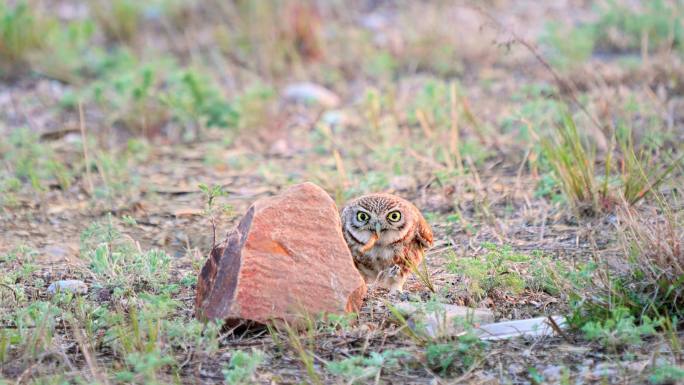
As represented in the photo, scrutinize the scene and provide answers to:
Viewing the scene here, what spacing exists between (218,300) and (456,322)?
92 centimetres

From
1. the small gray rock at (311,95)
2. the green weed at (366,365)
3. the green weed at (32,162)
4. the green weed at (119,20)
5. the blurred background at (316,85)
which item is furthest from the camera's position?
the green weed at (119,20)

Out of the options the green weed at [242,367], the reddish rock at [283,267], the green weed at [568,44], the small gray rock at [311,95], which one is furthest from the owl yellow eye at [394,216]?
the green weed at [568,44]

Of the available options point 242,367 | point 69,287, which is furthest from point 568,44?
point 242,367

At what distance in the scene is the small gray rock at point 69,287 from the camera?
4.35 meters

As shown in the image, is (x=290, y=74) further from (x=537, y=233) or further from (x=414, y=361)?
(x=414, y=361)

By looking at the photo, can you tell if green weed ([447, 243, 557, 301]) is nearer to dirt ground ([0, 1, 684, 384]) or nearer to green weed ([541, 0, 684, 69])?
dirt ground ([0, 1, 684, 384])

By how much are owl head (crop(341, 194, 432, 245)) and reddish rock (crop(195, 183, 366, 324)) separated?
1.32ft

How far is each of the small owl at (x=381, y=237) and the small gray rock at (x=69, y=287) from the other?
122 centimetres

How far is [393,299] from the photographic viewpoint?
4227 mm

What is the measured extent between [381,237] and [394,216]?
112 millimetres

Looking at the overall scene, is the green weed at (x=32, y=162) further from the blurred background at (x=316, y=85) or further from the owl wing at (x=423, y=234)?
the owl wing at (x=423, y=234)

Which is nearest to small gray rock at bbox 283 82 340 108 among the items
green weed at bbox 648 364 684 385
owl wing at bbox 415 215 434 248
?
owl wing at bbox 415 215 434 248

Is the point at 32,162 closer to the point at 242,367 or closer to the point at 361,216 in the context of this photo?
the point at 361,216

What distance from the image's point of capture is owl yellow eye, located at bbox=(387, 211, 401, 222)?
4383 millimetres
